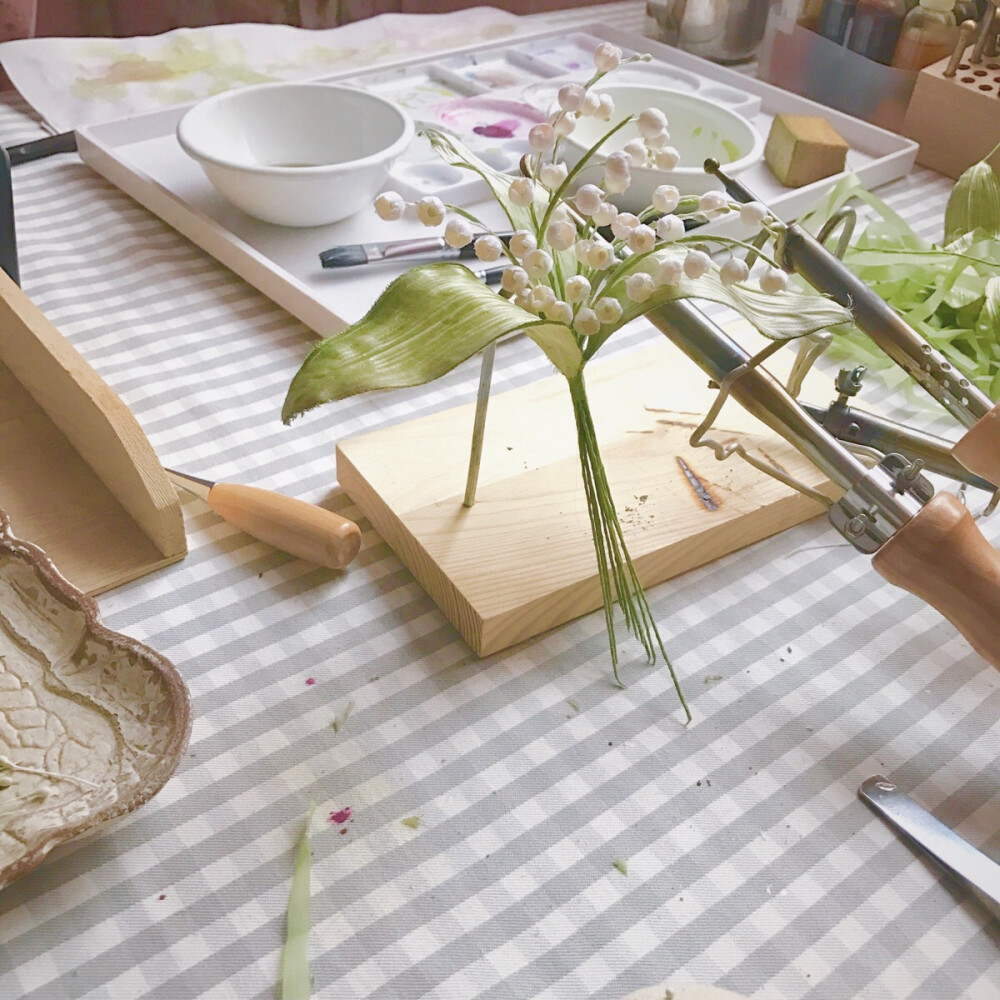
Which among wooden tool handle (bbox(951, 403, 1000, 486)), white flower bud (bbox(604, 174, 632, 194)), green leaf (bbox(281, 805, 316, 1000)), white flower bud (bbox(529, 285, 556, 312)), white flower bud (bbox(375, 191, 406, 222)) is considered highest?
white flower bud (bbox(604, 174, 632, 194))

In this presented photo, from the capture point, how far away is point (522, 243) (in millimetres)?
403

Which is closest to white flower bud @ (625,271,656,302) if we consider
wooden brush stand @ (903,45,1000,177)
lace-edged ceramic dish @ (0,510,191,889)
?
lace-edged ceramic dish @ (0,510,191,889)

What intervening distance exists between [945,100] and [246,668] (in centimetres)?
85

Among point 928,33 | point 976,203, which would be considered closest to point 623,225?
point 976,203

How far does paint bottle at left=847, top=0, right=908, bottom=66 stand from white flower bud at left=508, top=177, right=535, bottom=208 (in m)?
0.76

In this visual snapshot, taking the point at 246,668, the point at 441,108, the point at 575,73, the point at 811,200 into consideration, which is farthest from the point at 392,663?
the point at 575,73

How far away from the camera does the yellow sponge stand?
2.91 ft

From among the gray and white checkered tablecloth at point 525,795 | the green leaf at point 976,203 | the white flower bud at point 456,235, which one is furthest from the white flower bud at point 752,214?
the green leaf at point 976,203

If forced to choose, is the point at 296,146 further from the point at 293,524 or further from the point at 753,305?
the point at 753,305

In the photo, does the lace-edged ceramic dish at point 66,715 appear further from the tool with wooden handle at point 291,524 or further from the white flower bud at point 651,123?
the white flower bud at point 651,123

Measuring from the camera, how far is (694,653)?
0.52 meters

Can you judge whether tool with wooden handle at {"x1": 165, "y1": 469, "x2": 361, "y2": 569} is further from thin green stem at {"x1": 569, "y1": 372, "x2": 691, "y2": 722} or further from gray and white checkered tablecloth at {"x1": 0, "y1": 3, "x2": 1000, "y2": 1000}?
thin green stem at {"x1": 569, "y1": 372, "x2": 691, "y2": 722}

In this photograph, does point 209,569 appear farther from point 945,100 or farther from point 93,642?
point 945,100

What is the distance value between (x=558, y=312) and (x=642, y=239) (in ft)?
0.14
